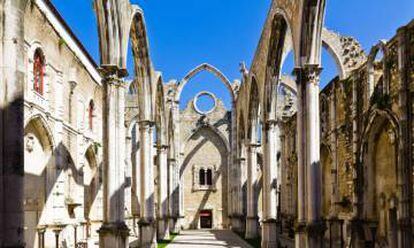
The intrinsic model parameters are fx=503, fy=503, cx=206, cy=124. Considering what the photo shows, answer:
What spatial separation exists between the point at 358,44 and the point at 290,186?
30.6ft

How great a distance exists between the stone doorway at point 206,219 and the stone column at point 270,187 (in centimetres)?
1907

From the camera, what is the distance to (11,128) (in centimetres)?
664

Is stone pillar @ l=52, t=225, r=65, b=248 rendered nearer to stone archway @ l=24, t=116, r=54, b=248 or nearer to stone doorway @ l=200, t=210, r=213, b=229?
stone archway @ l=24, t=116, r=54, b=248

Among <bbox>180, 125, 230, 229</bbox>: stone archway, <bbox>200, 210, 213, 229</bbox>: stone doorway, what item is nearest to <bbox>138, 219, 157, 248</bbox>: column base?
<bbox>180, 125, 230, 229</bbox>: stone archway

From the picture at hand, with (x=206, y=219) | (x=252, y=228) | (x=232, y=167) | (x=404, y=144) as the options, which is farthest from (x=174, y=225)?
(x=404, y=144)

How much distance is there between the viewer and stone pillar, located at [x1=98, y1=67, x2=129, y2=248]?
12.2m

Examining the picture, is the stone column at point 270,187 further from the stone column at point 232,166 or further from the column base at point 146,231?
the stone column at point 232,166

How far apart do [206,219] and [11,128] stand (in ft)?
107

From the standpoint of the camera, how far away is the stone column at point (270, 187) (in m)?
18.9

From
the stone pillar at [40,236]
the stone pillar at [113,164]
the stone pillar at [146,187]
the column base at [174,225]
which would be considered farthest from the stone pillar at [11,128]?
the column base at [174,225]

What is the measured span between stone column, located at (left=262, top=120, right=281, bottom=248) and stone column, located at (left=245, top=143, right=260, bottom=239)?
507 centimetres

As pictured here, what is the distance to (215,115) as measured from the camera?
37906 mm

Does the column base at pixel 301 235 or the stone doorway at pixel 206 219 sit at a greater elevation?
the column base at pixel 301 235

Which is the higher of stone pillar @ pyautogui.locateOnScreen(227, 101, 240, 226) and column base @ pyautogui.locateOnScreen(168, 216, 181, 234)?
stone pillar @ pyautogui.locateOnScreen(227, 101, 240, 226)
